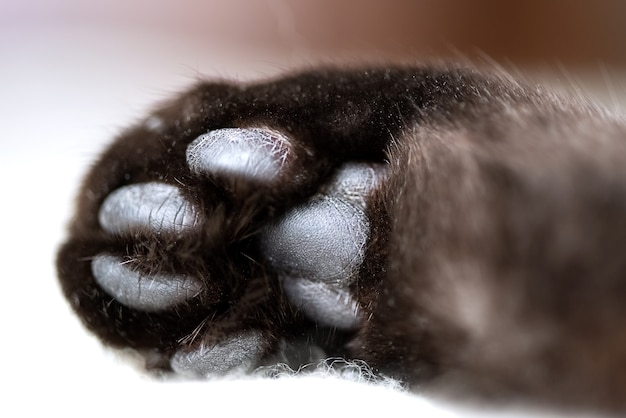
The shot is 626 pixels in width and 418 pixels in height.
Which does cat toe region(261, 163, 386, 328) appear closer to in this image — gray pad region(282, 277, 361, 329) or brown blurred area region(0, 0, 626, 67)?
gray pad region(282, 277, 361, 329)

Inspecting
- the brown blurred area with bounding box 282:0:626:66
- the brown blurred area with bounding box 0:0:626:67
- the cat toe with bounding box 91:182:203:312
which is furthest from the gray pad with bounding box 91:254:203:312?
the brown blurred area with bounding box 282:0:626:66

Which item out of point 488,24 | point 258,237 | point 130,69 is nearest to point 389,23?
point 488,24

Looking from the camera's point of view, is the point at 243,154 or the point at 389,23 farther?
the point at 389,23

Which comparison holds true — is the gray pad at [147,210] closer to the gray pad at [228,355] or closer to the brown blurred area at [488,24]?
the gray pad at [228,355]

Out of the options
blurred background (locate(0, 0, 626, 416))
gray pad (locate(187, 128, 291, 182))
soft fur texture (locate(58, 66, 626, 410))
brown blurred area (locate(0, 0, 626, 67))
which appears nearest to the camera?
soft fur texture (locate(58, 66, 626, 410))

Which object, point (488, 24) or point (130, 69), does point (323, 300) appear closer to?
point (130, 69)

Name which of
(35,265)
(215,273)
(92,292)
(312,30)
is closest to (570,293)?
(215,273)

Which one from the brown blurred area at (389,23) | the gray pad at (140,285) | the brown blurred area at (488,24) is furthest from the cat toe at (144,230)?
the brown blurred area at (488,24)

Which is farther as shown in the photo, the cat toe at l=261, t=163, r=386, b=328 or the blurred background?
the blurred background
